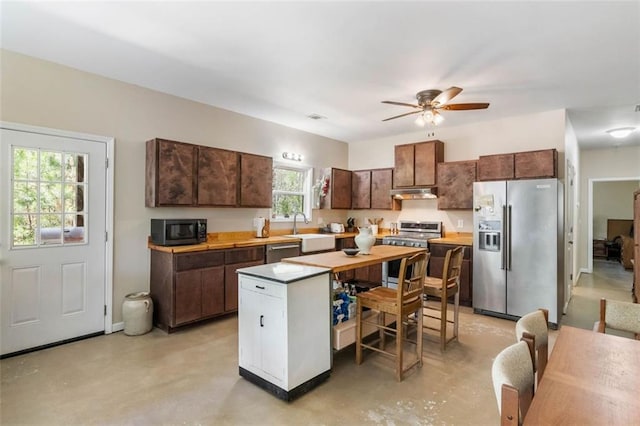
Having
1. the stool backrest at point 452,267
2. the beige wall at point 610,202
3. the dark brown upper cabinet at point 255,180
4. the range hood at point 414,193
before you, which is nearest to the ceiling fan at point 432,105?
the stool backrest at point 452,267

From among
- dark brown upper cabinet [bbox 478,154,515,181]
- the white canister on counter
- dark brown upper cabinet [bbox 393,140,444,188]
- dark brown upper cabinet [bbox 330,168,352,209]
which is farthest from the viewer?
dark brown upper cabinet [bbox 330,168,352,209]

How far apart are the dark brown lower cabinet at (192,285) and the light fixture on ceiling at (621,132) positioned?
20.5ft

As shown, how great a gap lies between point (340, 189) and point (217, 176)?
259 cm

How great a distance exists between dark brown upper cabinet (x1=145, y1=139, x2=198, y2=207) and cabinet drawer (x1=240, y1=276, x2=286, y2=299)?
5.83 ft

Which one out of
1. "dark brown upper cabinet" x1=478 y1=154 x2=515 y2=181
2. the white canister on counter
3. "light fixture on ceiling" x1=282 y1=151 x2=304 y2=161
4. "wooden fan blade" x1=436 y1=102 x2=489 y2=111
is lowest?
the white canister on counter

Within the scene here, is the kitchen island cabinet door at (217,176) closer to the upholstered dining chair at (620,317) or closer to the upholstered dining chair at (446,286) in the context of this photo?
the upholstered dining chair at (446,286)

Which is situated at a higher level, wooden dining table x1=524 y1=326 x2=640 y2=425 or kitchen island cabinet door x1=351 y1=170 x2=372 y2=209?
kitchen island cabinet door x1=351 y1=170 x2=372 y2=209

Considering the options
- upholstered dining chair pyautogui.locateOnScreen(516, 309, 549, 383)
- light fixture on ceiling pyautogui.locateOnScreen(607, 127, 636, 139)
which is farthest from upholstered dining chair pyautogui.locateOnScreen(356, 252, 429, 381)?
light fixture on ceiling pyautogui.locateOnScreen(607, 127, 636, 139)

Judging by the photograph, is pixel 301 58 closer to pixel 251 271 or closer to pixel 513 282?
pixel 251 271

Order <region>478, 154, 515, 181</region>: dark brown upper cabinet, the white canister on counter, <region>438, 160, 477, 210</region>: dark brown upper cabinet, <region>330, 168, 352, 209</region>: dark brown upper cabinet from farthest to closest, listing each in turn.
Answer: <region>330, 168, 352, 209</region>: dark brown upper cabinet < <region>438, 160, 477, 210</region>: dark brown upper cabinet < <region>478, 154, 515, 181</region>: dark brown upper cabinet < the white canister on counter

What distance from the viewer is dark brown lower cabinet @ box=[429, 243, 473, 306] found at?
15.1ft

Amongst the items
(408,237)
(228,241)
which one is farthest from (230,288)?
(408,237)

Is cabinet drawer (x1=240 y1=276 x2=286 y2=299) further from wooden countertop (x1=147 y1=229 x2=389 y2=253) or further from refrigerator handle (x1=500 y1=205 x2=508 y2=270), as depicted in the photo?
refrigerator handle (x1=500 y1=205 x2=508 y2=270)

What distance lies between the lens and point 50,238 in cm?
322
